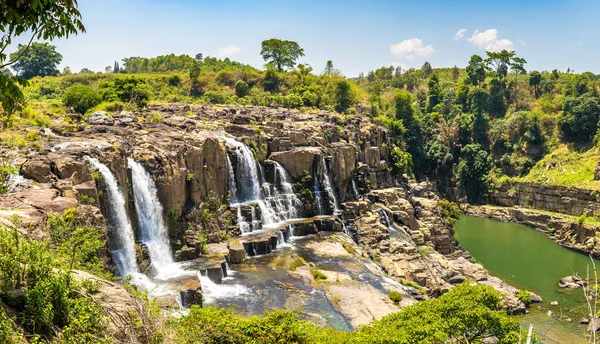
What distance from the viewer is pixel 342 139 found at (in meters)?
45.4

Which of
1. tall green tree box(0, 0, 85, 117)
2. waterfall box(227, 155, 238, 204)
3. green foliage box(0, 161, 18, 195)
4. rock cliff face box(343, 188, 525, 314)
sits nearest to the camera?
tall green tree box(0, 0, 85, 117)

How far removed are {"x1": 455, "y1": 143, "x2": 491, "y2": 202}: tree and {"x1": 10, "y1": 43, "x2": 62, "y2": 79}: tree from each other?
6167 centimetres

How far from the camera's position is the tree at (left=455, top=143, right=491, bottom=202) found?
2354 inches

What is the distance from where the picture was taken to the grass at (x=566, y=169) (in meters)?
49.0

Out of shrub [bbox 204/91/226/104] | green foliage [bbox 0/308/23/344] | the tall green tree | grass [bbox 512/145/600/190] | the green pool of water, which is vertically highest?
shrub [bbox 204/91/226/104]

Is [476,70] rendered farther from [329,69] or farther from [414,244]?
[414,244]

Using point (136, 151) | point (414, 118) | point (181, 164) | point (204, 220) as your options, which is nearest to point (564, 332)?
point (204, 220)

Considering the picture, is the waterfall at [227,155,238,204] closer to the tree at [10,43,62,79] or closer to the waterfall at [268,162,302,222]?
the waterfall at [268,162,302,222]

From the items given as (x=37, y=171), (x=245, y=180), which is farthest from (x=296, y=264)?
(x=37, y=171)

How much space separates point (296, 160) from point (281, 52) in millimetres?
42624

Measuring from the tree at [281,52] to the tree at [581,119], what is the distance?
133ft

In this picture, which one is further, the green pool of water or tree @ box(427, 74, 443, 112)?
tree @ box(427, 74, 443, 112)

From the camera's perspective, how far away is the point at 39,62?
66.4 meters

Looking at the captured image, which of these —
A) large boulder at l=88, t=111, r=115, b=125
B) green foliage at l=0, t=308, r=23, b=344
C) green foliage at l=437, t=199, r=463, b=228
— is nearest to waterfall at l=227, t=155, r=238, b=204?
large boulder at l=88, t=111, r=115, b=125
